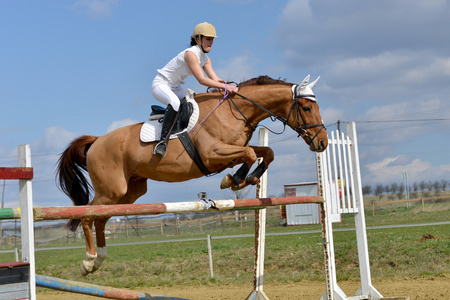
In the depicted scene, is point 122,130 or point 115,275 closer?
point 122,130

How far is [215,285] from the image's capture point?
9.60 meters

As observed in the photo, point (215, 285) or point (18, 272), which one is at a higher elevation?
point (18, 272)

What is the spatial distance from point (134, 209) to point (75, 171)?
258 cm

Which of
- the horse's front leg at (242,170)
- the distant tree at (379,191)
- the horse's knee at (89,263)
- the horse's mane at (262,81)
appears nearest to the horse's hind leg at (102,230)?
the horse's knee at (89,263)

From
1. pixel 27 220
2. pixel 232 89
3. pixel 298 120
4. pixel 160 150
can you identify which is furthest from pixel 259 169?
pixel 27 220

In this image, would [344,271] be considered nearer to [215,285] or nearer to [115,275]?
[215,285]

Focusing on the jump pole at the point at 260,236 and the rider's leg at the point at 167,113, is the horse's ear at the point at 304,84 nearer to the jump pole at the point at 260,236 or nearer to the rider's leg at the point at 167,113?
the jump pole at the point at 260,236

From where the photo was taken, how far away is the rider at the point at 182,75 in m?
4.99

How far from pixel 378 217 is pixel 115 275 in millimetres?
17563

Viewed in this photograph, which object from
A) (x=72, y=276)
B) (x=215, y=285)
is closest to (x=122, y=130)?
(x=215, y=285)

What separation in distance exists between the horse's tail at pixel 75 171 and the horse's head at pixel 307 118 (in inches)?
91.5

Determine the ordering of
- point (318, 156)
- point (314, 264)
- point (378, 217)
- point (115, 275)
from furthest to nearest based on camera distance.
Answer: point (378, 217) < point (115, 275) < point (314, 264) < point (318, 156)

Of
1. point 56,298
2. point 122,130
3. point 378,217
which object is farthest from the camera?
point 378,217

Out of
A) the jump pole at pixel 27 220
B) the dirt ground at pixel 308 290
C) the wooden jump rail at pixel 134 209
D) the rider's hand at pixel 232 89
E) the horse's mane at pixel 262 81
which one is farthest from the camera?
the dirt ground at pixel 308 290
